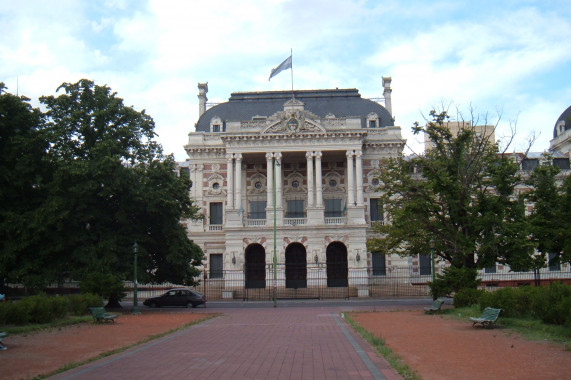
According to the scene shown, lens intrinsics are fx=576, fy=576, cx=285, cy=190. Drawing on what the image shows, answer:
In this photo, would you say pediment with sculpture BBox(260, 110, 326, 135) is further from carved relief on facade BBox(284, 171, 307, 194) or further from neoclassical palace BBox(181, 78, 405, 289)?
carved relief on facade BBox(284, 171, 307, 194)

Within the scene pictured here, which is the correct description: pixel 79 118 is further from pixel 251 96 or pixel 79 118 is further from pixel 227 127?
pixel 251 96

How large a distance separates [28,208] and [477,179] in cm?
2545

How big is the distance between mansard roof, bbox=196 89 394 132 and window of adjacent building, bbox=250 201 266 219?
8928 mm

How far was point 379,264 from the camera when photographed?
54.7m

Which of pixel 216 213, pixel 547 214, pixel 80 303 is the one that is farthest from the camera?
pixel 216 213

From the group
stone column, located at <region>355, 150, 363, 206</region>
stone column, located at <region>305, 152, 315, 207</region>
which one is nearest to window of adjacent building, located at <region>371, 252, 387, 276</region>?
stone column, located at <region>355, 150, 363, 206</region>

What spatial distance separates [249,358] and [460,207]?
65.5 feet

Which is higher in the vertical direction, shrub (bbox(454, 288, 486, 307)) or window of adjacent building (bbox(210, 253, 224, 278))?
window of adjacent building (bbox(210, 253, 224, 278))

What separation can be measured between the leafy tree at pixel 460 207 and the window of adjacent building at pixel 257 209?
25302 mm

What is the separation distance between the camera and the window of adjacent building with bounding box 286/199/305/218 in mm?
57219

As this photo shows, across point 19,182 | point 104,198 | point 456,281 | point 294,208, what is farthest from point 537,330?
point 294,208

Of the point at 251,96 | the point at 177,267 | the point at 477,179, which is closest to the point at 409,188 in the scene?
the point at 477,179

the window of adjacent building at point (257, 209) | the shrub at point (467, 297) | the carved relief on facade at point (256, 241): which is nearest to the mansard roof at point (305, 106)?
the window of adjacent building at point (257, 209)

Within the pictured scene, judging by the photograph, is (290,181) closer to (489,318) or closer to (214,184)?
(214,184)
